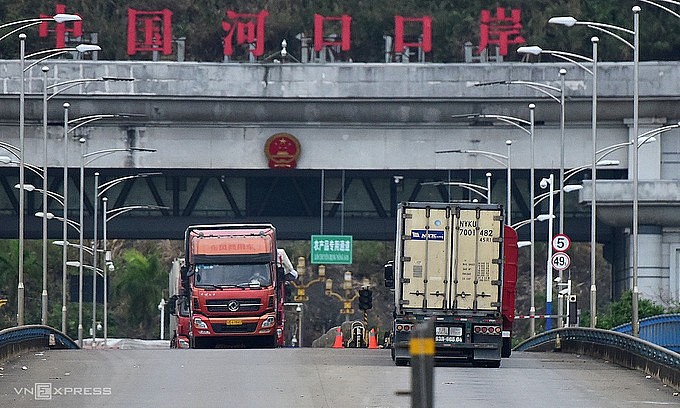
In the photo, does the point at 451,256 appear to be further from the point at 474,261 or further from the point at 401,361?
the point at 401,361

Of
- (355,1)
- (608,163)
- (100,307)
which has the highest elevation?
(355,1)

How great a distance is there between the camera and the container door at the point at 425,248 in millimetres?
36438

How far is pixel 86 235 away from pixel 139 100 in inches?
1179

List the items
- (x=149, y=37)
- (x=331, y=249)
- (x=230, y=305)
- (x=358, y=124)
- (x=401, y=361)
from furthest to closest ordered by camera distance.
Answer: (x=331, y=249) → (x=358, y=124) → (x=149, y=37) → (x=230, y=305) → (x=401, y=361)

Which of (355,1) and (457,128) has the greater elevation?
(355,1)

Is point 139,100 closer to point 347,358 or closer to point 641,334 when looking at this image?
point 641,334

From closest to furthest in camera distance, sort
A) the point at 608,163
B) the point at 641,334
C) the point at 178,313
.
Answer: the point at 641,334 → the point at 178,313 → the point at 608,163

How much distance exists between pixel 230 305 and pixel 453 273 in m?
15.8

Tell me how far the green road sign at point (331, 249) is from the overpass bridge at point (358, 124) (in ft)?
7.76

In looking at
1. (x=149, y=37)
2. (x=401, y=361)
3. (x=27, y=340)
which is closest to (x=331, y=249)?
(x=149, y=37)

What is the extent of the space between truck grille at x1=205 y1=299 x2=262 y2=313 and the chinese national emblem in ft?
69.4

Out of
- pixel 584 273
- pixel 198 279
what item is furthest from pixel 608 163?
pixel 584 273

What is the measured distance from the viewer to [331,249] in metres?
79.9

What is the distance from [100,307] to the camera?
127m
